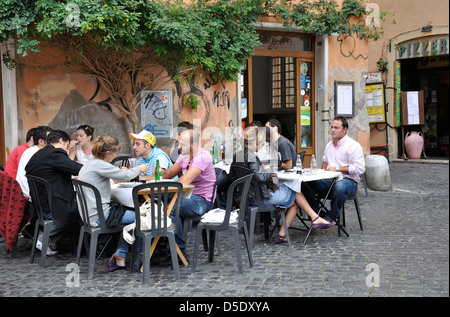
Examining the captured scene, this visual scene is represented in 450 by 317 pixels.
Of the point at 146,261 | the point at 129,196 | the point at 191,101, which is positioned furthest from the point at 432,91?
the point at 146,261

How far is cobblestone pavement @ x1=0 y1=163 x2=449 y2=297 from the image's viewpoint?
439cm

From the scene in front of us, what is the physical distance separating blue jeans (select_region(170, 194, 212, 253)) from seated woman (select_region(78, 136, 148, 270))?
0.49m

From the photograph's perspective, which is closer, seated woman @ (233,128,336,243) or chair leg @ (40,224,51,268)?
chair leg @ (40,224,51,268)

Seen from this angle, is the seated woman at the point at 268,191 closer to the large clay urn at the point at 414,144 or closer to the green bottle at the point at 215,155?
the green bottle at the point at 215,155

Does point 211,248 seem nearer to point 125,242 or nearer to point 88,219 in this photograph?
point 125,242

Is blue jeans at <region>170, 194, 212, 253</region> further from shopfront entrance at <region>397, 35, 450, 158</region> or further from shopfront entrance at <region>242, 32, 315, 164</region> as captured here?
shopfront entrance at <region>397, 35, 450, 158</region>

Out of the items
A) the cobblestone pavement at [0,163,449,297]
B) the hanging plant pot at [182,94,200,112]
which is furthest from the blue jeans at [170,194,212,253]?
the hanging plant pot at [182,94,200,112]

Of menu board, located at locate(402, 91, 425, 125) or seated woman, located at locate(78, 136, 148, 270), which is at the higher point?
menu board, located at locate(402, 91, 425, 125)

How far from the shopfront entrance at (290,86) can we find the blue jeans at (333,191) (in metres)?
4.10

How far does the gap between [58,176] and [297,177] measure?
98.6 inches

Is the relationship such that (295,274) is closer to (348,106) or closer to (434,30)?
(348,106)

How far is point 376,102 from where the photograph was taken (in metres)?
14.7

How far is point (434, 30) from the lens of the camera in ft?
47.4

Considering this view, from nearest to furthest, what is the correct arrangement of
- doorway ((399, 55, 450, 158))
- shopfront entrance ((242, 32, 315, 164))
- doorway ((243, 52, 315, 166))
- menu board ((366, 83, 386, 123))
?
shopfront entrance ((242, 32, 315, 164)), doorway ((243, 52, 315, 166)), menu board ((366, 83, 386, 123)), doorway ((399, 55, 450, 158))
